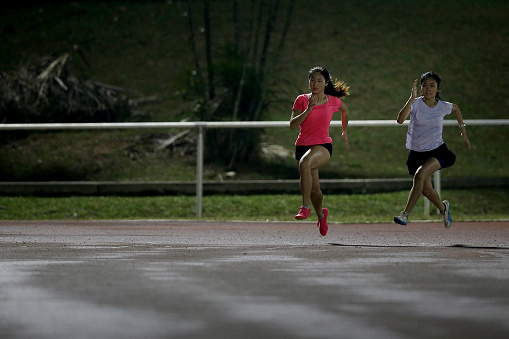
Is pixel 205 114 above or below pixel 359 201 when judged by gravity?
above

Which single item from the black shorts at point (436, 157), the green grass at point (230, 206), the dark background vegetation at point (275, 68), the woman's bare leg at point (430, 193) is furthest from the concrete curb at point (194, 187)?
the black shorts at point (436, 157)

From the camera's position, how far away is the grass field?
1345 centimetres

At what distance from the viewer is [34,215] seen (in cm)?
1132

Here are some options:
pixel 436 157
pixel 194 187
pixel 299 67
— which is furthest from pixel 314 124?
pixel 299 67

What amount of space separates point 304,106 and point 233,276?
9.97 feet

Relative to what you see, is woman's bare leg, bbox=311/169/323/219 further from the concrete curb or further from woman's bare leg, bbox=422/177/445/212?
the concrete curb

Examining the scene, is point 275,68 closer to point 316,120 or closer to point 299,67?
point 299,67

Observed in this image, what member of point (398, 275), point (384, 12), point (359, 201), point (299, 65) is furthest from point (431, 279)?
point (384, 12)

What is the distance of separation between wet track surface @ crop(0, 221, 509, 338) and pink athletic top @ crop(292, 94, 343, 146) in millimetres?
794

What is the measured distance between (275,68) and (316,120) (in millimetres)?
6937

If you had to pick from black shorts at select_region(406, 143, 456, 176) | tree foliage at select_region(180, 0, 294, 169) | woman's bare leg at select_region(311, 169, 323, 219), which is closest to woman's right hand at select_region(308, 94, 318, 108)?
woman's bare leg at select_region(311, 169, 323, 219)

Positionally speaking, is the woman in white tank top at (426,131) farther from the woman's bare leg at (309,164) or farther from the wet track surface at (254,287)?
the woman's bare leg at (309,164)

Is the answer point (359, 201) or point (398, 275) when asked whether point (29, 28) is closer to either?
point (359, 201)

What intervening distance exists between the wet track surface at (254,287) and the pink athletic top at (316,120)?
2.61 ft
